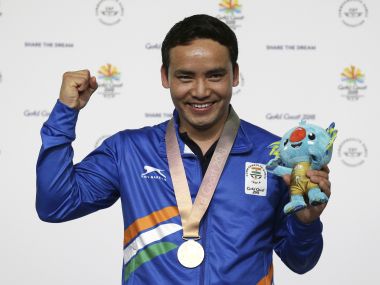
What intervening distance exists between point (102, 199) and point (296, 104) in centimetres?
175

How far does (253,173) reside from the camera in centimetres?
172

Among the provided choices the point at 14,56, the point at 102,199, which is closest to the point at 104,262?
the point at 14,56

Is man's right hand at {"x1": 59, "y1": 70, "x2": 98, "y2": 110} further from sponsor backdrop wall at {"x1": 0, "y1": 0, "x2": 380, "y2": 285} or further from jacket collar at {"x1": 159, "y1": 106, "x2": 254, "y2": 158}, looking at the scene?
sponsor backdrop wall at {"x1": 0, "y1": 0, "x2": 380, "y2": 285}

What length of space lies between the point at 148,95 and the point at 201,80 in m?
1.63

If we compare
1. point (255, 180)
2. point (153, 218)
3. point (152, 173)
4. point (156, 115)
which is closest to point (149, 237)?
point (153, 218)

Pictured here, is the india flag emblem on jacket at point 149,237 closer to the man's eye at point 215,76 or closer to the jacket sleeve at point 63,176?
the jacket sleeve at point 63,176

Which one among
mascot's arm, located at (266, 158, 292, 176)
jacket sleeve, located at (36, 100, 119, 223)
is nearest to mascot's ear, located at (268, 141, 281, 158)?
mascot's arm, located at (266, 158, 292, 176)

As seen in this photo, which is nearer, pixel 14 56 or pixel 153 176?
pixel 153 176

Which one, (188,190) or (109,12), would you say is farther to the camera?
(109,12)

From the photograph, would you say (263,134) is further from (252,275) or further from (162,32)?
(162,32)

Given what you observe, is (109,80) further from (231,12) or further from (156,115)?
(231,12)

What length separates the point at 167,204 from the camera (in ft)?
5.56

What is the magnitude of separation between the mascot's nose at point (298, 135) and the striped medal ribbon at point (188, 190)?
181 millimetres

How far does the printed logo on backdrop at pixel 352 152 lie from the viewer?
10.9 feet
